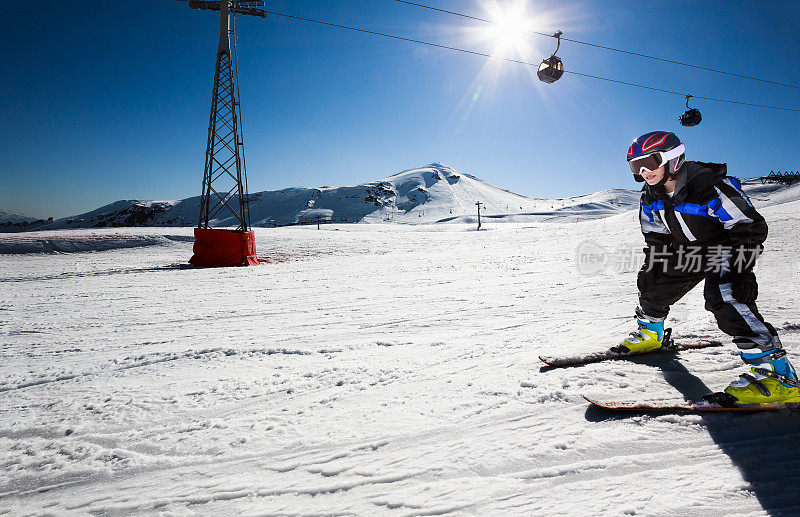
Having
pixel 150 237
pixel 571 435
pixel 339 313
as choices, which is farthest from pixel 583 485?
pixel 150 237

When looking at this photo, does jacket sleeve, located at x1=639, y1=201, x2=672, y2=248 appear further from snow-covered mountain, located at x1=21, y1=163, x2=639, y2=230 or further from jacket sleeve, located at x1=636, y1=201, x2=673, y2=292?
snow-covered mountain, located at x1=21, y1=163, x2=639, y2=230

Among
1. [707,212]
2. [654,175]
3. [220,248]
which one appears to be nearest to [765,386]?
[707,212]

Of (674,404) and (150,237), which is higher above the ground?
(150,237)

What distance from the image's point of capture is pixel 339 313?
447cm

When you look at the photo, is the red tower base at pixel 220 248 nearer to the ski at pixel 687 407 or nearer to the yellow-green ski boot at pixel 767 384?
the ski at pixel 687 407

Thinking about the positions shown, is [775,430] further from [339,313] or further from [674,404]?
[339,313]

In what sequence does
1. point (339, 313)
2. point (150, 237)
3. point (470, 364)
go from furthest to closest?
point (150, 237) < point (339, 313) < point (470, 364)

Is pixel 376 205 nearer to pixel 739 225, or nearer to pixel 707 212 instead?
pixel 707 212

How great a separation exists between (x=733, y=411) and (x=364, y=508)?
209 centimetres

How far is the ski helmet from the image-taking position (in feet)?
7.54

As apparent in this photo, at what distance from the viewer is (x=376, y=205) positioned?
128000 millimetres

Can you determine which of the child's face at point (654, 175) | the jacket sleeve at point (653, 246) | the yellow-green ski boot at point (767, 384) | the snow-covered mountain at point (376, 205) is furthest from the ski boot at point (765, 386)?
the snow-covered mountain at point (376, 205)

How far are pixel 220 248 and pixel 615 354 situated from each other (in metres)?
9.99

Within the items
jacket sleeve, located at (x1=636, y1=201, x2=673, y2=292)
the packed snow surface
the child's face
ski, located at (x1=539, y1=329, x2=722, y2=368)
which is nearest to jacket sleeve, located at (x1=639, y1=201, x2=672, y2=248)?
jacket sleeve, located at (x1=636, y1=201, x2=673, y2=292)
